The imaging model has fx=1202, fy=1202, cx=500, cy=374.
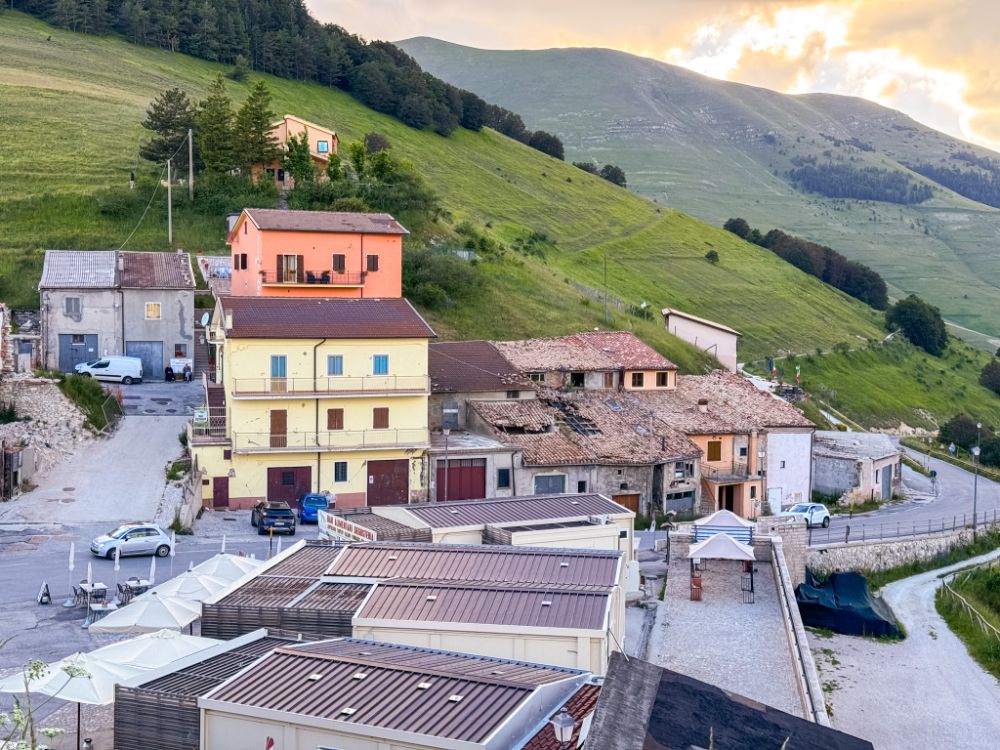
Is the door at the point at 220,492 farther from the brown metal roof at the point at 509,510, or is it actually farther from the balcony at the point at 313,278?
the balcony at the point at 313,278

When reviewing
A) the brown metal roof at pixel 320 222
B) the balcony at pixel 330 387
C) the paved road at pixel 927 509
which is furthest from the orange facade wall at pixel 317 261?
the paved road at pixel 927 509

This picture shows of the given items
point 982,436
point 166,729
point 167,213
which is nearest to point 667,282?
point 982,436

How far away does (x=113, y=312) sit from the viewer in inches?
2197

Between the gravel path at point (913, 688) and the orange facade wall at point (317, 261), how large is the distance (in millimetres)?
26506

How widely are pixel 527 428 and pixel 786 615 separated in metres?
17.6

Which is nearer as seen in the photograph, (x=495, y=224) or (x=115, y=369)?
(x=115, y=369)

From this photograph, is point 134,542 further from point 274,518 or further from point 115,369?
point 115,369

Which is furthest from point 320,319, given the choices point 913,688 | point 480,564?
point 913,688

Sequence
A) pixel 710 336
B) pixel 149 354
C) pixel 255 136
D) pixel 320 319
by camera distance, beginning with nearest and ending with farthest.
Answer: pixel 320 319 → pixel 149 354 → pixel 710 336 → pixel 255 136

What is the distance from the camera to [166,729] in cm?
2181

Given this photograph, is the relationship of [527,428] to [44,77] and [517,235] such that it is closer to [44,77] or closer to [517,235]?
[517,235]

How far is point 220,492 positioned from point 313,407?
15.5ft

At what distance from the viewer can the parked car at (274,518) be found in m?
41.1

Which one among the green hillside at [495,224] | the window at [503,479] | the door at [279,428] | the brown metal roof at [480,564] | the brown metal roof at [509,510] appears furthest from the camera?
the green hillside at [495,224]
